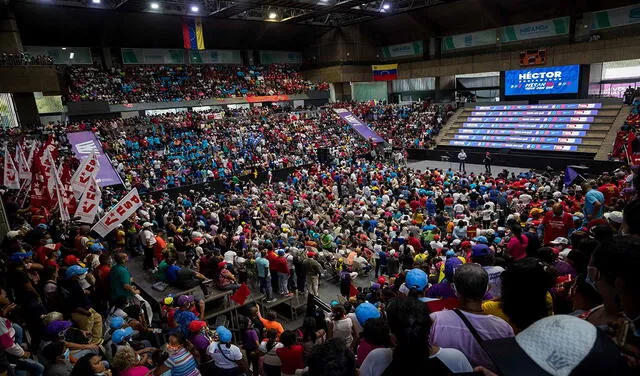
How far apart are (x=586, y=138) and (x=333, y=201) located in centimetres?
1853

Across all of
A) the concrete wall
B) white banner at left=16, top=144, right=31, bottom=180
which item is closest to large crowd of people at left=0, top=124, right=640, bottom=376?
white banner at left=16, top=144, right=31, bottom=180

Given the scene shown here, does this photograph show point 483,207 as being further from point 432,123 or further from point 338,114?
point 338,114

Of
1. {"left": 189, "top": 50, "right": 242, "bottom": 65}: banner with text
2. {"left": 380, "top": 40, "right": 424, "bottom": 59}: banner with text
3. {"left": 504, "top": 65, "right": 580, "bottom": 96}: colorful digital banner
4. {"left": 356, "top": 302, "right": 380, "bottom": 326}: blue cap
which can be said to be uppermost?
{"left": 189, "top": 50, "right": 242, "bottom": 65}: banner with text

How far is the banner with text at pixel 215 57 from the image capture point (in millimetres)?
39125

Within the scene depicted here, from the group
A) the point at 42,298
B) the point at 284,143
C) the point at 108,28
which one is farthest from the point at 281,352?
the point at 108,28

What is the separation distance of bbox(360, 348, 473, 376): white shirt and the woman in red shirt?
245 centimetres

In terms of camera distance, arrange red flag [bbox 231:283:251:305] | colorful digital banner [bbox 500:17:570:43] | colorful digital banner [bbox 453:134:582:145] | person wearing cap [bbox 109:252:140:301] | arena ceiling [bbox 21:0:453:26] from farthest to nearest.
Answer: colorful digital banner [bbox 500:17:570:43], arena ceiling [bbox 21:0:453:26], colorful digital banner [bbox 453:134:582:145], red flag [bbox 231:283:251:305], person wearing cap [bbox 109:252:140:301]

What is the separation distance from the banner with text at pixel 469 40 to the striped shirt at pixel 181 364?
3717 centimetres

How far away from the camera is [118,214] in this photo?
9.00 meters

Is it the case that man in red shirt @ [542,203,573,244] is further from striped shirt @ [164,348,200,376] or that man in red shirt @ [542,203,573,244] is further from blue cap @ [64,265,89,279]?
blue cap @ [64,265,89,279]

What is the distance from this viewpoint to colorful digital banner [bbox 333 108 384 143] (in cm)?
3259

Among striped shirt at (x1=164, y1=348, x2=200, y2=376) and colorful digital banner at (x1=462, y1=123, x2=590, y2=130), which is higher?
colorful digital banner at (x1=462, y1=123, x2=590, y2=130)

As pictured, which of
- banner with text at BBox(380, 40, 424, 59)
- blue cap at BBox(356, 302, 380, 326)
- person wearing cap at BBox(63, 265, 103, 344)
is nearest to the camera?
blue cap at BBox(356, 302, 380, 326)

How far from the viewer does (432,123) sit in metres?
32.7
